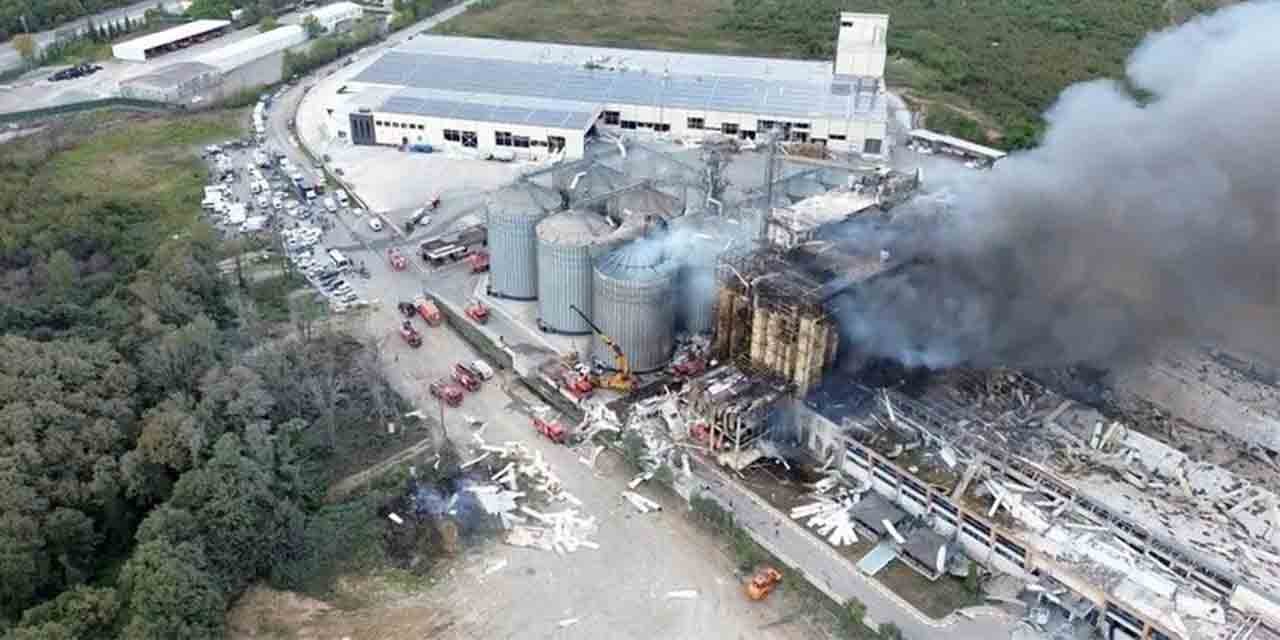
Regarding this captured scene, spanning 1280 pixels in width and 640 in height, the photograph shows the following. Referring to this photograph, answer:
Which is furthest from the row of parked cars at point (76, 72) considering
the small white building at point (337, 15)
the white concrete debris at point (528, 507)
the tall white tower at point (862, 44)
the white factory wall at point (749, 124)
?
the white concrete debris at point (528, 507)

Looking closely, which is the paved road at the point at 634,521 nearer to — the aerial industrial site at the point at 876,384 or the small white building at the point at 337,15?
the aerial industrial site at the point at 876,384

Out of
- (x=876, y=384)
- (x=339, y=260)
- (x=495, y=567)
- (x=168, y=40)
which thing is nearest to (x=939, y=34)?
(x=876, y=384)

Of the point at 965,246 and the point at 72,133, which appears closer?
the point at 965,246

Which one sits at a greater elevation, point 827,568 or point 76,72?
point 76,72

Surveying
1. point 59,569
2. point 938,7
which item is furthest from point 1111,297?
point 938,7

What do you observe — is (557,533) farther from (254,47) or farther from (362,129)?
(254,47)

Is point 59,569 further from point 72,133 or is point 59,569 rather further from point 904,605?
point 72,133
